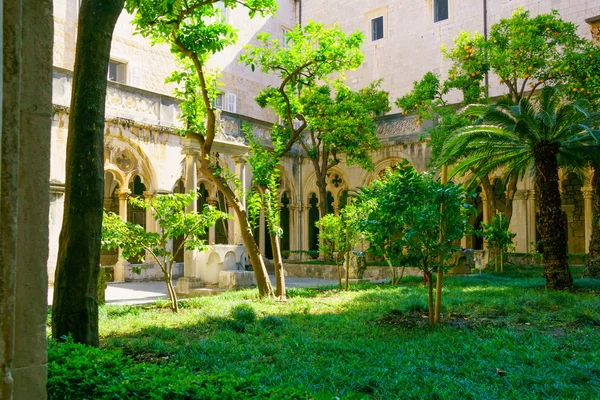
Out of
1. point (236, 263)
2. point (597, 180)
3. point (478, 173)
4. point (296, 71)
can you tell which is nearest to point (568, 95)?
point (597, 180)

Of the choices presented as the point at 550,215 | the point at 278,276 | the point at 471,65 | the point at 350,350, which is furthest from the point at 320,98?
the point at 350,350

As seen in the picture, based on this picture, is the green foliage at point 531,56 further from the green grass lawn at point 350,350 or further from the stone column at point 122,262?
the stone column at point 122,262

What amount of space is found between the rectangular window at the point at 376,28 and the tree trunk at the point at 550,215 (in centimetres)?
1438

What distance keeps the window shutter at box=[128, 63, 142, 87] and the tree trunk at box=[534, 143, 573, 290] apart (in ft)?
40.3

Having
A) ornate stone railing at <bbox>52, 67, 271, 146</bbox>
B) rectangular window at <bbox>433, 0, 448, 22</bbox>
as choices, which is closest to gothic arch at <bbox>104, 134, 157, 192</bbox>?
ornate stone railing at <bbox>52, 67, 271, 146</bbox>

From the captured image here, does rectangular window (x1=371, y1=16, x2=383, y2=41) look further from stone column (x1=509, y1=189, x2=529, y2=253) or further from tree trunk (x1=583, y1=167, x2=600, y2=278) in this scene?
tree trunk (x1=583, y1=167, x2=600, y2=278)

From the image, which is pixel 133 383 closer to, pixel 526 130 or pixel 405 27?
pixel 526 130

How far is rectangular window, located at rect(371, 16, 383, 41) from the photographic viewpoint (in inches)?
934

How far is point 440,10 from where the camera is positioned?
21984 millimetres

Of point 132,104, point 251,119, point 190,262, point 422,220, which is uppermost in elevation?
point 251,119

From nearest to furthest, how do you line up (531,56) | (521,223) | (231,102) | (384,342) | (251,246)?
1. (384,342)
2. (251,246)
3. (531,56)
4. (521,223)
5. (231,102)

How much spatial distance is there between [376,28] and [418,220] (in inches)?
742

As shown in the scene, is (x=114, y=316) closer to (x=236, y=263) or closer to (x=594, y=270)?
(x=236, y=263)

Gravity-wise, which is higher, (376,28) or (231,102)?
(376,28)
